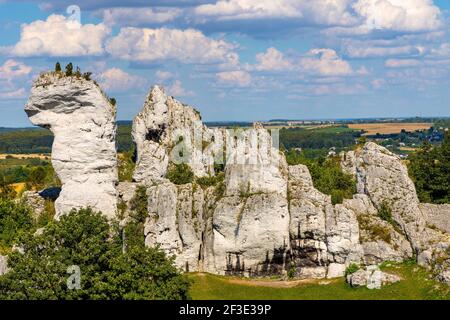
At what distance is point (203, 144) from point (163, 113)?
4.31 m

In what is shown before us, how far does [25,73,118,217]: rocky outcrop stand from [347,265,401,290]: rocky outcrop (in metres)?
17.3

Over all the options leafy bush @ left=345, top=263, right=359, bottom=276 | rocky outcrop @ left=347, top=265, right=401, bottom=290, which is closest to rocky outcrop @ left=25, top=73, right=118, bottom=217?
leafy bush @ left=345, top=263, right=359, bottom=276

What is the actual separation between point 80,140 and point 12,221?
7.96 meters

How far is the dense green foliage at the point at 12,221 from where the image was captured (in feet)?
165

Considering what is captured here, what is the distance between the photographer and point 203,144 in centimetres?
5906

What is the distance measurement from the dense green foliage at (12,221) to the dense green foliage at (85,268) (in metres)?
11.5

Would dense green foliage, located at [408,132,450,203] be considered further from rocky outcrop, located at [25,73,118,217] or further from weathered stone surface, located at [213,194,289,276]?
rocky outcrop, located at [25,73,118,217]

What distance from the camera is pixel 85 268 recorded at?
37594 millimetres

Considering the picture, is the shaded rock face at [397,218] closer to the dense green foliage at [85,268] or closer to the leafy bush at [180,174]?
the leafy bush at [180,174]

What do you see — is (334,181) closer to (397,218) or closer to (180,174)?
(397,218)

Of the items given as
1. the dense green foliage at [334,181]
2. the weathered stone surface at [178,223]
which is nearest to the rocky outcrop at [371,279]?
the dense green foliage at [334,181]

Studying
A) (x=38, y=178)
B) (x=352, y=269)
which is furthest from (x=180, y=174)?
(x=38, y=178)
